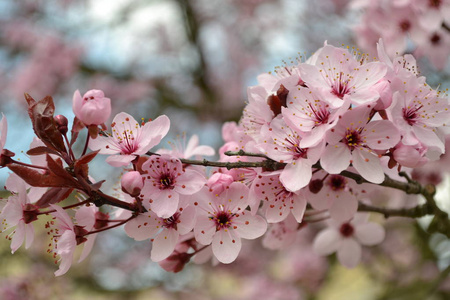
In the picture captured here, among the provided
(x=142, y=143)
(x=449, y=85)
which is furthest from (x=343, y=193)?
(x=449, y=85)

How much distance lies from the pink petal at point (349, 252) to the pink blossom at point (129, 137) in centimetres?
94

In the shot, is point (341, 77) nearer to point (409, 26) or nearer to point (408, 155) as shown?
point (408, 155)

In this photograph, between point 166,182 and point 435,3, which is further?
point 435,3

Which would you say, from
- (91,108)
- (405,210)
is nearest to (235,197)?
(91,108)

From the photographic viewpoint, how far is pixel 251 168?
3.70ft

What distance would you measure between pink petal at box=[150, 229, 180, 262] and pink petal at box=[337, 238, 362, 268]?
0.84m

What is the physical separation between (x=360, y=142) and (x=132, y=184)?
513mm

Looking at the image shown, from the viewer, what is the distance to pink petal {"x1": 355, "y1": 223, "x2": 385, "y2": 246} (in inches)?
64.6

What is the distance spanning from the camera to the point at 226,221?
1084 millimetres

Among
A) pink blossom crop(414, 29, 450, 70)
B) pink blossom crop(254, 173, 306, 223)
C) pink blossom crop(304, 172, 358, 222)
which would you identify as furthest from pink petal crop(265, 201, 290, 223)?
pink blossom crop(414, 29, 450, 70)

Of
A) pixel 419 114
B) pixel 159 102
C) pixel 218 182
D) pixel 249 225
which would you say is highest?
pixel 419 114

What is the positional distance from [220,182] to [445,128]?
1.89 feet

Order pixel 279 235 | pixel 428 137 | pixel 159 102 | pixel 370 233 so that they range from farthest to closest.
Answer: pixel 159 102
pixel 370 233
pixel 279 235
pixel 428 137

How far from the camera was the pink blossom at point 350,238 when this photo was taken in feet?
5.40
